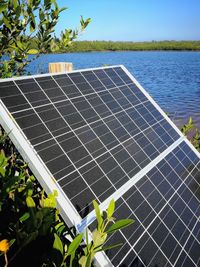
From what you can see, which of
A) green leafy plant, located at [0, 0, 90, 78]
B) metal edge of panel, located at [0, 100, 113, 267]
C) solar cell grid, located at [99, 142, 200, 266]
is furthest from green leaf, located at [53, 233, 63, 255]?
green leafy plant, located at [0, 0, 90, 78]

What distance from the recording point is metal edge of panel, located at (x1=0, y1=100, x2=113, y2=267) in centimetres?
276

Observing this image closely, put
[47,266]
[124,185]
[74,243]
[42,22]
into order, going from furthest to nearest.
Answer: [42,22]
[124,185]
[47,266]
[74,243]

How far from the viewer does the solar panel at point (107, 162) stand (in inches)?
120

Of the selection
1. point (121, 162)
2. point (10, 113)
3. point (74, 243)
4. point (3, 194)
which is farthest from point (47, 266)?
point (121, 162)

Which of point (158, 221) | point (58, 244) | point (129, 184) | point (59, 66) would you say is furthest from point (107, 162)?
point (59, 66)

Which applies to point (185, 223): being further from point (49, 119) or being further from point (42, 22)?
point (42, 22)

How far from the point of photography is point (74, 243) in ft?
5.91

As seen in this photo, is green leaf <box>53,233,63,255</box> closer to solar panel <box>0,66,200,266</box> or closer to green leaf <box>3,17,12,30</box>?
solar panel <box>0,66,200,266</box>

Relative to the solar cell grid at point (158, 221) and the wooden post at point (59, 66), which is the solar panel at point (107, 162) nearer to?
the solar cell grid at point (158, 221)

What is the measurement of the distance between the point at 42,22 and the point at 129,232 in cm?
350

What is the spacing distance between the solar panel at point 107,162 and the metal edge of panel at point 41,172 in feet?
0.04

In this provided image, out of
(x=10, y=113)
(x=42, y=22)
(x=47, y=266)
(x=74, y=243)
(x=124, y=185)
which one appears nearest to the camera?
(x=74, y=243)

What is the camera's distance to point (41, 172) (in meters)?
2.88

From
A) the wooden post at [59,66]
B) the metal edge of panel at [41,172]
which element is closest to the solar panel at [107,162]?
the metal edge of panel at [41,172]
